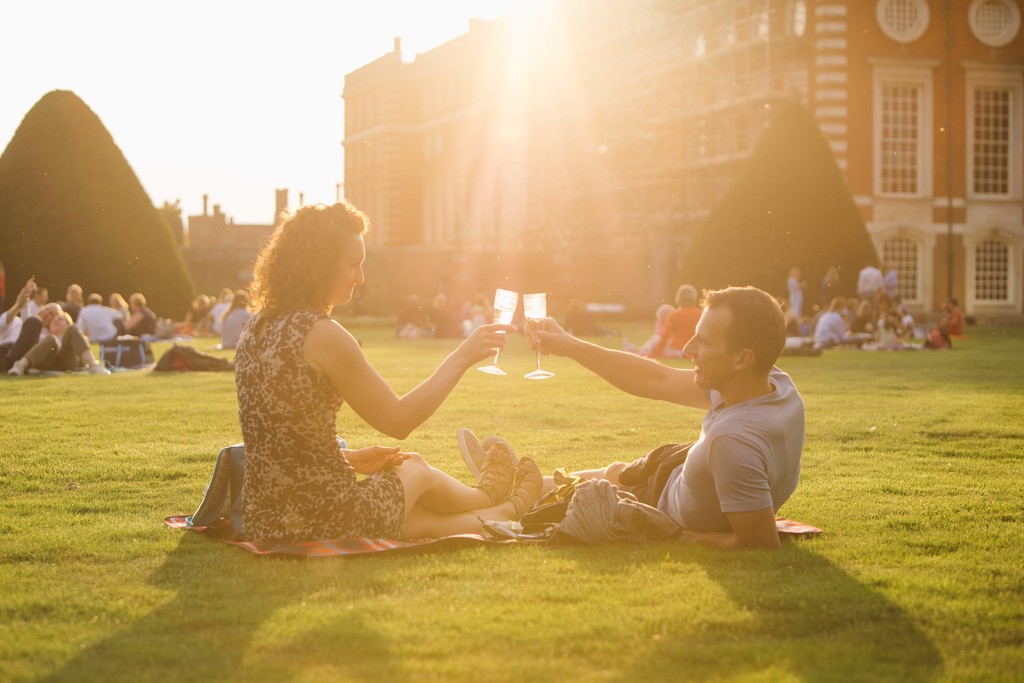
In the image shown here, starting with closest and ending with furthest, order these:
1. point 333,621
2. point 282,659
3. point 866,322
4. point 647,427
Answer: point 282,659 < point 333,621 < point 647,427 < point 866,322

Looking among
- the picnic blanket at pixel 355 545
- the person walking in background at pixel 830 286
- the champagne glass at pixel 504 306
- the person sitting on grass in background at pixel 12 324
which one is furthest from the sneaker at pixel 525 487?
the person walking in background at pixel 830 286

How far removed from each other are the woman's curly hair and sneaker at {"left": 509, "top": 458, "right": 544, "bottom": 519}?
1.64m

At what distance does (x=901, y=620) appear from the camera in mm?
4480

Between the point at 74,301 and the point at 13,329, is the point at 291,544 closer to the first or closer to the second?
the point at 13,329

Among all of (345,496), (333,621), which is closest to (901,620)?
(333,621)

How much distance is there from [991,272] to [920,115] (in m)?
6.10

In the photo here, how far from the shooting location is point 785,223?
31.9m

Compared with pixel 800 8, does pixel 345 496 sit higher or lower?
lower

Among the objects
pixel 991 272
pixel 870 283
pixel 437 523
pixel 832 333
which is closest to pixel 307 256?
pixel 437 523

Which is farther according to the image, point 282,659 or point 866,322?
point 866,322

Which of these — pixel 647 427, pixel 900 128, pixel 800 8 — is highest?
pixel 800 8

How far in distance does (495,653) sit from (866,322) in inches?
939

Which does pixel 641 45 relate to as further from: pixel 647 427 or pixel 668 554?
pixel 668 554

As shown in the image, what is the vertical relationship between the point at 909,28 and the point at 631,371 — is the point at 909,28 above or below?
above
